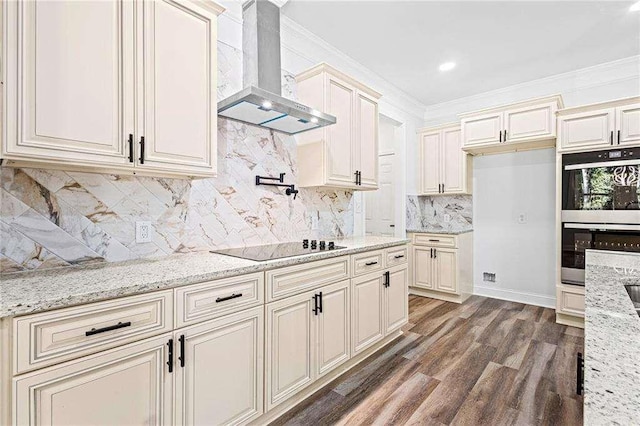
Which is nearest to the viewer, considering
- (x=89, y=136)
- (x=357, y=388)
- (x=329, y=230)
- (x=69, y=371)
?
(x=69, y=371)

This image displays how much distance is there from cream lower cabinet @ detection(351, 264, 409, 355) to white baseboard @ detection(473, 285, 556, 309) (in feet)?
6.79

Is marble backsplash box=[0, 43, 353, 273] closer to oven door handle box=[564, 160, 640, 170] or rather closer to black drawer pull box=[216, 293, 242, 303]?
black drawer pull box=[216, 293, 242, 303]

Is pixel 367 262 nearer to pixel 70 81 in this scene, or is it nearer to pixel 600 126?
pixel 70 81

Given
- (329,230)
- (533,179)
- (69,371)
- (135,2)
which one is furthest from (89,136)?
(533,179)

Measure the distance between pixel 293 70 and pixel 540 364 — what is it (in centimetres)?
322

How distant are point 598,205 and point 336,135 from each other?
270cm

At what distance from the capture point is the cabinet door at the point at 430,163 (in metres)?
4.43

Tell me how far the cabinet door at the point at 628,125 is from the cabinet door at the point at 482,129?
1.01 metres

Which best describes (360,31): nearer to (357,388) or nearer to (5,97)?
(5,97)

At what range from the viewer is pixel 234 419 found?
Result: 1579 mm

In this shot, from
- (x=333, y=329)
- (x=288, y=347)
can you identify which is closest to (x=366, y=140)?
(x=333, y=329)

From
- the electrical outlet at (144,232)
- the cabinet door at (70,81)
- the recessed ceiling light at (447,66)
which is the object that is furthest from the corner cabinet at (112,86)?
the recessed ceiling light at (447,66)

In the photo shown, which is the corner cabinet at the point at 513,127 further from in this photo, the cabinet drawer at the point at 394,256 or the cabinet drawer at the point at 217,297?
the cabinet drawer at the point at 217,297

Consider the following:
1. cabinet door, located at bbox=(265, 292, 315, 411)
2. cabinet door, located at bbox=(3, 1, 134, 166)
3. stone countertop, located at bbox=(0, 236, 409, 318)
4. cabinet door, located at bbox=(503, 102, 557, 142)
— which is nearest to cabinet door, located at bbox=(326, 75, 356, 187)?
stone countertop, located at bbox=(0, 236, 409, 318)
